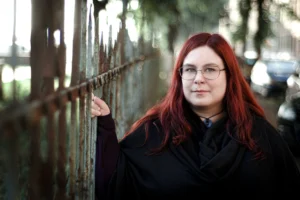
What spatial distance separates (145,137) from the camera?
280 centimetres

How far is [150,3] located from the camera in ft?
24.7

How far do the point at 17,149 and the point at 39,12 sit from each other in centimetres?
39

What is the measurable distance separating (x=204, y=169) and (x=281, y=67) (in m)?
16.9

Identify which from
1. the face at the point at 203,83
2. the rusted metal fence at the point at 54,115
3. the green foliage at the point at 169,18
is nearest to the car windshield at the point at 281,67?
the green foliage at the point at 169,18

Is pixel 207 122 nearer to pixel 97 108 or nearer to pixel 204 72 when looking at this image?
pixel 204 72

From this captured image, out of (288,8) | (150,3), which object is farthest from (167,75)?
(150,3)

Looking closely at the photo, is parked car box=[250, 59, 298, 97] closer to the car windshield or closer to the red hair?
the car windshield

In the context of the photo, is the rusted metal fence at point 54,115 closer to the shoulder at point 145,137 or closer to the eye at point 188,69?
the shoulder at point 145,137

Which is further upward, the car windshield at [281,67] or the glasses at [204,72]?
the glasses at [204,72]

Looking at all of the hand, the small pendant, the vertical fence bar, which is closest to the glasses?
the small pendant

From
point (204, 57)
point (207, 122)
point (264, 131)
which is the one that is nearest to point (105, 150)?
point (207, 122)

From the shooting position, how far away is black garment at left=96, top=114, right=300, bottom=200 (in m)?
2.63

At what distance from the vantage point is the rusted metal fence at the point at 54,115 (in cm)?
139

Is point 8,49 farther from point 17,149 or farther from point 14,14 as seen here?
point 17,149
